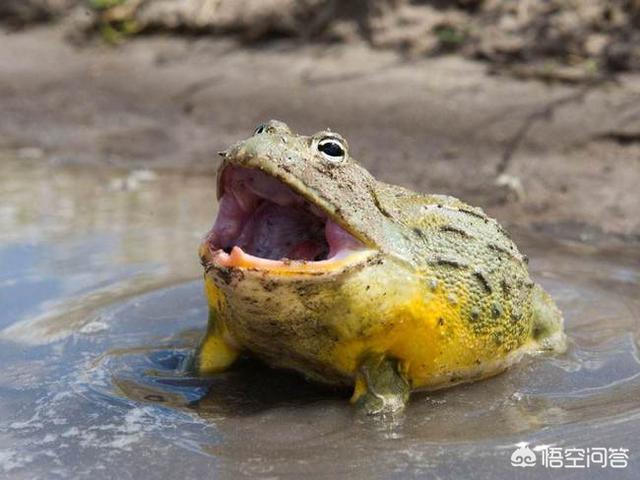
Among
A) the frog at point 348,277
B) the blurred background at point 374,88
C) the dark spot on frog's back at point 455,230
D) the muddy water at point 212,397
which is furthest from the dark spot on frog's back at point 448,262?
the blurred background at point 374,88

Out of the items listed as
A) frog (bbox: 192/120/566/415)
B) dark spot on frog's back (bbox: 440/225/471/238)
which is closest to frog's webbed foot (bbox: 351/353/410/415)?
frog (bbox: 192/120/566/415)

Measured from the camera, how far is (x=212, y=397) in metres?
3.97

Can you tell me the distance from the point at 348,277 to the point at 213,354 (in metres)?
0.89

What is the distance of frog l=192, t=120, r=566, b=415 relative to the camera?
3.51 m

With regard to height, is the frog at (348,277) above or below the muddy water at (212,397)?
above

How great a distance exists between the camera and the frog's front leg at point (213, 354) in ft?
13.7

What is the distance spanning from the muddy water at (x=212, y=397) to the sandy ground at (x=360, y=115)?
4.31ft

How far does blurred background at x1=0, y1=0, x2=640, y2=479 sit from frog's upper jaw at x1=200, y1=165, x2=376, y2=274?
0.59 m

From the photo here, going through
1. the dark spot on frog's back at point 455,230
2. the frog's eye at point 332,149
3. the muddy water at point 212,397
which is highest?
the frog's eye at point 332,149

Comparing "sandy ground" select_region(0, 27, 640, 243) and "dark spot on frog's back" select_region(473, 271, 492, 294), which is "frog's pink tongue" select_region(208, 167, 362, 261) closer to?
"dark spot on frog's back" select_region(473, 271, 492, 294)

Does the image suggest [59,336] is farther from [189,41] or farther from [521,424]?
[189,41]

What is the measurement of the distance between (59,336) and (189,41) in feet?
19.9

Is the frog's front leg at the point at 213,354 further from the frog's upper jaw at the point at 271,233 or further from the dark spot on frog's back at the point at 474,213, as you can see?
the dark spot on frog's back at the point at 474,213

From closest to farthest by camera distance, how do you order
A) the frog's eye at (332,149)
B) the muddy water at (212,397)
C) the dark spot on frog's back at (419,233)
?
the muddy water at (212,397)
the frog's eye at (332,149)
the dark spot on frog's back at (419,233)
